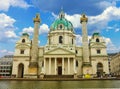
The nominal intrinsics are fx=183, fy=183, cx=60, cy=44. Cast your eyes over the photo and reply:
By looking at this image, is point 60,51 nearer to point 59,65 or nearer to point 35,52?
point 59,65

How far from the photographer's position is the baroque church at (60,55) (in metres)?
66.5

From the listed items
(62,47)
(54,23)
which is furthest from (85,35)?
A: (54,23)

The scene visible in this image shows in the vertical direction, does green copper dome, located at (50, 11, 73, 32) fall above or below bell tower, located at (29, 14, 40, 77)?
above

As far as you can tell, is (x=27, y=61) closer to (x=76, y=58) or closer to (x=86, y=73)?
(x=76, y=58)

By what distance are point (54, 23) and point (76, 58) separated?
20.5 meters

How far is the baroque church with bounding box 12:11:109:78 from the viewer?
218ft

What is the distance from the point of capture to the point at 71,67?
6919 centimetres

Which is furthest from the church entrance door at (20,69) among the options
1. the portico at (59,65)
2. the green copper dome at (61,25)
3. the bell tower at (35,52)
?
the green copper dome at (61,25)

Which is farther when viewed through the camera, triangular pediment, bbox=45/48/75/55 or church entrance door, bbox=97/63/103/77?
church entrance door, bbox=97/63/103/77

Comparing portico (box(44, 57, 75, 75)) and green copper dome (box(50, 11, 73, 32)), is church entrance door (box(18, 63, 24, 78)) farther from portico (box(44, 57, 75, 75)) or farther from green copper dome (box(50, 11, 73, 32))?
green copper dome (box(50, 11, 73, 32))

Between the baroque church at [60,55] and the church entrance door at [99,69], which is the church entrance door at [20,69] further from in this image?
the church entrance door at [99,69]

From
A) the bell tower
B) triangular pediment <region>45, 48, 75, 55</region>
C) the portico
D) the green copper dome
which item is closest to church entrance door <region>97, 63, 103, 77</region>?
the portico

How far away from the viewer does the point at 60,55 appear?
6788cm

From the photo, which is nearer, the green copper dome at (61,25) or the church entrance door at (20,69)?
the church entrance door at (20,69)
